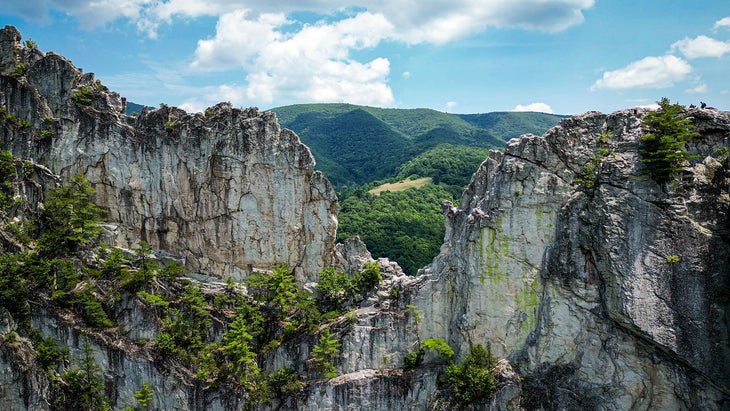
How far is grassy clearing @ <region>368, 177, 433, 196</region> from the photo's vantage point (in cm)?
9666

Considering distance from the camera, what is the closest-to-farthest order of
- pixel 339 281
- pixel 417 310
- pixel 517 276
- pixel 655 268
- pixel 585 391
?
pixel 655 268 < pixel 585 391 < pixel 517 276 < pixel 417 310 < pixel 339 281

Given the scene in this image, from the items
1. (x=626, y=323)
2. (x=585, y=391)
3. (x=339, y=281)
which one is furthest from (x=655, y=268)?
(x=339, y=281)

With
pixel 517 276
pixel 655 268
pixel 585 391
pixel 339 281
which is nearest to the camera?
pixel 655 268

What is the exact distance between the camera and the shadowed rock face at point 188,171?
114 feet

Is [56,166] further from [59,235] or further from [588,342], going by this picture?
[588,342]

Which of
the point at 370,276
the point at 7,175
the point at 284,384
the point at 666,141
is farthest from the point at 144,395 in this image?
the point at 666,141

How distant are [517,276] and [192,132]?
22857 millimetres

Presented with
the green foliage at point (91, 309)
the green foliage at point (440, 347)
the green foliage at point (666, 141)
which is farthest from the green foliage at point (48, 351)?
the green foliage at point (666, 141)

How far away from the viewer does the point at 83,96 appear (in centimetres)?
3522

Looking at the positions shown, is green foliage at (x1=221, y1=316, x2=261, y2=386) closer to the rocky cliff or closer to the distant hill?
the rocky cliff

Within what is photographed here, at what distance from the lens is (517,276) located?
28.9 metres

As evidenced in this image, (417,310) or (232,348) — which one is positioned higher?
(417,310)

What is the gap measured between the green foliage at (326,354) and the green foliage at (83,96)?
73.8 feet

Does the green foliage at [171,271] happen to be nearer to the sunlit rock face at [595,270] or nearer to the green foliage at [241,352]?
the green foliage at [241,352]
